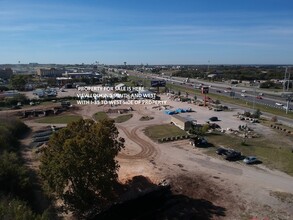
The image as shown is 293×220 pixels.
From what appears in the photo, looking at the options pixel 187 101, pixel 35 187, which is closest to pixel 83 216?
pixel 35 187

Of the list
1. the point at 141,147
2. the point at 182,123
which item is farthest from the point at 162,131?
the point at 141,147

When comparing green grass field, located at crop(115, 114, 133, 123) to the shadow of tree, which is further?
green grass field, located at crop(115, 114, 133, 123)

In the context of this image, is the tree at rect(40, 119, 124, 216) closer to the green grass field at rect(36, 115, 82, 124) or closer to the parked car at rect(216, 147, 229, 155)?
the parked car at rect(216, 147, 229, 155)

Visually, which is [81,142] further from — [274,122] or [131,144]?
[274,122]

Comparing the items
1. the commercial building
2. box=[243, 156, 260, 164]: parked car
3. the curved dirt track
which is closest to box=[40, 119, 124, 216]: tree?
the curved dirt track

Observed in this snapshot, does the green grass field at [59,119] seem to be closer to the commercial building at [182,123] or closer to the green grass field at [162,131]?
the green grass field at [162,131]

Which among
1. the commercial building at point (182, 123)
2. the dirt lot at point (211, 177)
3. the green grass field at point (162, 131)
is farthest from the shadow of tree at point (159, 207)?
the commercial building at point (182, 123)

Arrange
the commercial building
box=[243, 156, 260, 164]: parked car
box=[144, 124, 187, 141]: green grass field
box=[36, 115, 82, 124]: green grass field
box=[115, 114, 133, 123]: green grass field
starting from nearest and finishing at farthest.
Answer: box=[243, 156, 260, 164]: parked car → box=[144, 124, 187, 141]: green grass field → the commercial building → box=[115, 114, 133, 123]: green grass field → box=[36, 115, 82, 124]: green grass field
